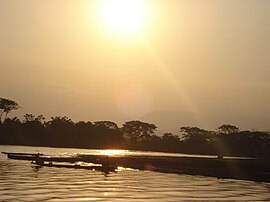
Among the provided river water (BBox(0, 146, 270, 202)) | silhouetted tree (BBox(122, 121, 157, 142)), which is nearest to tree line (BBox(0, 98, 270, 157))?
silhouetted tree (BBox(122, 121, 157, 142))

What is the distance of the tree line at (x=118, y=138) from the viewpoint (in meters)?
146

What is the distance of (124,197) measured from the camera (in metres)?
31.1

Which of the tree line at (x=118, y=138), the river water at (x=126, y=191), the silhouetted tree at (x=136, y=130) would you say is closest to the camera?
the river water at (x=126, y=191)

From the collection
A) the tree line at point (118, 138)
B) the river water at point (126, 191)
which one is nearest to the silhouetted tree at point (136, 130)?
the tree line at point (118, 138)

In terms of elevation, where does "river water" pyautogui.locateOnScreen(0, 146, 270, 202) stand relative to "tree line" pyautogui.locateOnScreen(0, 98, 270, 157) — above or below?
below

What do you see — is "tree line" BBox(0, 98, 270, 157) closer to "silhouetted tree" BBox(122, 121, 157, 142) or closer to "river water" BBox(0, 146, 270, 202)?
"silhouetted tree" BBox(122, 121, 157, 142)

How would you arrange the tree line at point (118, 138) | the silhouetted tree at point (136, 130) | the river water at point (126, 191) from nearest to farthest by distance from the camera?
the river water at point (126, 191)
the tree line at point (118, 138)
the silhouetted tree at point (136, 130)

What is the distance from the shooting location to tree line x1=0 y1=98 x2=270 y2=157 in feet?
477

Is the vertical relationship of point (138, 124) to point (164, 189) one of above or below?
above

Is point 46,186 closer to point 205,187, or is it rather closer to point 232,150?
point 205,187

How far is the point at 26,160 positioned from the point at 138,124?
118714 millimetres

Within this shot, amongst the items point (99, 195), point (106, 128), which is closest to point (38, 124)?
point (106, 128)

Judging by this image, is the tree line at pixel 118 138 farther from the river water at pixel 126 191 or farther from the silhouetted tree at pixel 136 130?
the river water at pixel 126 191

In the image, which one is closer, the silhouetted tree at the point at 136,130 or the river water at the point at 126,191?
the river water at the point at 126,191
